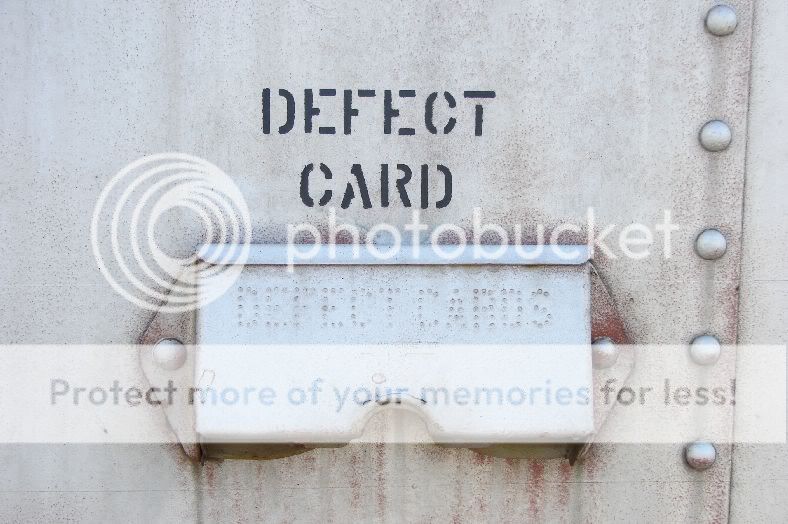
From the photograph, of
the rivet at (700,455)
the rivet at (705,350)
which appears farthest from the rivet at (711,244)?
the rivet at (700,455)

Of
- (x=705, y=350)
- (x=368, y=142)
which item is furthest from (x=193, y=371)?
(x=705, y=350)

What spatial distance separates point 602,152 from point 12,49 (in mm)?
1001

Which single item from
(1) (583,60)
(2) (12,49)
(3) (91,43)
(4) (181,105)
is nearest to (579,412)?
(1) (583,60)

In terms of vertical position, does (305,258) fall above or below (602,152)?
below

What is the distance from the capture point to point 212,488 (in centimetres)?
121

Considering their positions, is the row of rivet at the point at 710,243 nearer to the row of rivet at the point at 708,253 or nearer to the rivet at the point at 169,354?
the row of rivet at the point at 708,253

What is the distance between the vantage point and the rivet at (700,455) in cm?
119

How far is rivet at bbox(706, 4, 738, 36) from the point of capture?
114 centimetres

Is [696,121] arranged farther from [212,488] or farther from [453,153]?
[212,488]

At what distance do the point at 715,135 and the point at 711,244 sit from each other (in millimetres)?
181

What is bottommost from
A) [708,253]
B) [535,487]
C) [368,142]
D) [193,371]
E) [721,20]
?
[535,487]

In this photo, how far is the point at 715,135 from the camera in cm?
116

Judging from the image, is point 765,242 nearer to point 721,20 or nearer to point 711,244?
point 711,244

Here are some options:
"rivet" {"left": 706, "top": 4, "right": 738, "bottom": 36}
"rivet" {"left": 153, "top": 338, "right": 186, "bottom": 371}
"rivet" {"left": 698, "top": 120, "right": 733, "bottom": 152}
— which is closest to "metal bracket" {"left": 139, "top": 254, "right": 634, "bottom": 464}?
"rivet" {"left": 153, "top": 338, "right": 186, "bottom": 371}
